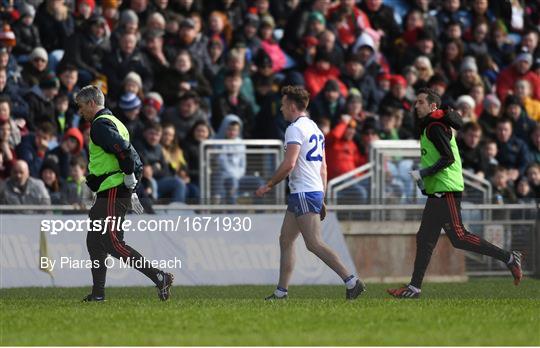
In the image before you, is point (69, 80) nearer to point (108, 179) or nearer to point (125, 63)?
point (125, 63)

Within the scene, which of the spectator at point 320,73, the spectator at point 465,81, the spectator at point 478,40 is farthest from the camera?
the spectator at point 478,40

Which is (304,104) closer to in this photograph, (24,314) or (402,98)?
(24,314)

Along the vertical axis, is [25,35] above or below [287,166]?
above

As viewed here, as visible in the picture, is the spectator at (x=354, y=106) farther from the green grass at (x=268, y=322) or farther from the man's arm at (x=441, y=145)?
the green grass at (x=268, y=322)

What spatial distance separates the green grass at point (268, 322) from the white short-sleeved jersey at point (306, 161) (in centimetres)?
112

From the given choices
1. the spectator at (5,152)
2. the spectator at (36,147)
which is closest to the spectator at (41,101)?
the spectator at (36,147)

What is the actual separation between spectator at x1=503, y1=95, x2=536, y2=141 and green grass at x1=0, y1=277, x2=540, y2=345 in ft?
31.3

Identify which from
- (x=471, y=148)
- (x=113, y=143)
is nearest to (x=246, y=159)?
(x=471, y=148)

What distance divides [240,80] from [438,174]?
7.89 meters

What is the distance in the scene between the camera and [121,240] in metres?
14.0

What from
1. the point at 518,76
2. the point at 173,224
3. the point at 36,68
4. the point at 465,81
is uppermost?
the point at 518,76

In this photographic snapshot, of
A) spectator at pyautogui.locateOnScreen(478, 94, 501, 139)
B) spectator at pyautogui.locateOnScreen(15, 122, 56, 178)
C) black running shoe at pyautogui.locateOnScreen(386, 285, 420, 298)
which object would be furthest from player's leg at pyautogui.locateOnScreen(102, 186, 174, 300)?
spectator at pyautogui.locateOnScreen(478, 94, 501, 139)

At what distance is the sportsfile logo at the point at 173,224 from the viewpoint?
18.0 metres

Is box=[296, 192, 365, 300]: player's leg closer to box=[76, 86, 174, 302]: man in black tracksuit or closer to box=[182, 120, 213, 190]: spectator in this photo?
box=[76, 86, 174, 302]: man in black tracksuit
